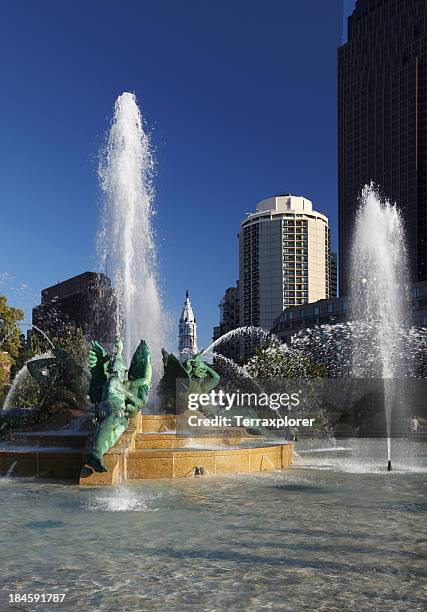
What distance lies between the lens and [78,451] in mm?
16281

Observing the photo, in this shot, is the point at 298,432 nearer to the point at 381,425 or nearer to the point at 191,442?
the point at 381,425

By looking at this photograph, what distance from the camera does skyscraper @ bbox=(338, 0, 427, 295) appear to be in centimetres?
15412

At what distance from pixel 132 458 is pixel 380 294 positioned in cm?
2652

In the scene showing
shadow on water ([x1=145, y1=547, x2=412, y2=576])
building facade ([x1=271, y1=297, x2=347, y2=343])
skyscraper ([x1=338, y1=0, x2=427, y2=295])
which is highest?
skyscraper ([x1=338, y1=0, x2=427, y2=295])

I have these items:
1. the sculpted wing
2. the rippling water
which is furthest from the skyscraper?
the rippling water

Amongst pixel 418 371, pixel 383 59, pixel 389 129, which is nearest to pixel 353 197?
pixel 389 129

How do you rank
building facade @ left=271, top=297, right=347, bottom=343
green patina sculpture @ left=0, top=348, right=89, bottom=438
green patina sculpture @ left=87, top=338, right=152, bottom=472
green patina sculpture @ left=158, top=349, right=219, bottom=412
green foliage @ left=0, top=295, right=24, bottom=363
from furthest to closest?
building facade @ left=271, top=297, right=347, bottom=343 → green foliage @ left=0, top=295, right=24, bottom=363 → green patina sculpture @ left=158, top=349, right=219, bottom=412 → green patina sculpture @ left=0, top=348, right=89, bottom=438 → green patina sculpture @ left=87, top=338, right=152, bottom=472

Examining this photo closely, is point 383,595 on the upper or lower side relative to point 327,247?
lower

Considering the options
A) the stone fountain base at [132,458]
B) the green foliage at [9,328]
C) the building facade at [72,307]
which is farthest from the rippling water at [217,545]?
the building facade at [72,307]

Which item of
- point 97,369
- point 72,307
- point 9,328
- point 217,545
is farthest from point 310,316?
point 217,545

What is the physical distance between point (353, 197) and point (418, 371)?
379 ft

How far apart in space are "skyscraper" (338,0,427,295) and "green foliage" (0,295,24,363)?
106 metres

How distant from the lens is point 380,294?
3950 centimetres

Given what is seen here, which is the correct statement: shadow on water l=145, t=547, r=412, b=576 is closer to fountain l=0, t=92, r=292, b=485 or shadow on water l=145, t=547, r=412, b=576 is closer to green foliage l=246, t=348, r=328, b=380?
fountain l=0, t=92, r=292, b=485
